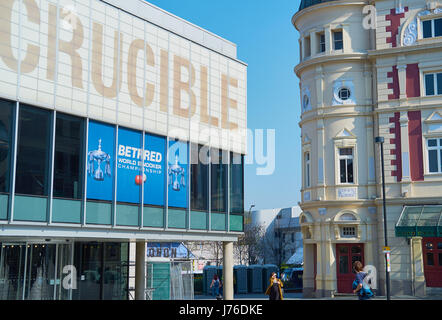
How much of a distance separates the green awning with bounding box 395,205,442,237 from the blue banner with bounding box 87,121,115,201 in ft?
58.6

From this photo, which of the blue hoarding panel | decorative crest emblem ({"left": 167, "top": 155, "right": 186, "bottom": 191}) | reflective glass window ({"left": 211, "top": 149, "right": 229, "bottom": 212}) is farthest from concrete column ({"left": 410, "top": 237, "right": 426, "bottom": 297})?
the blue hoarding panel

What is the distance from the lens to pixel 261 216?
112438 millimetres

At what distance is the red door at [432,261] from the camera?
33.7 m

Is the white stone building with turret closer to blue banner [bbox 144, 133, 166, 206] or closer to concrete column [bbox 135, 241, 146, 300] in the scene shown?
concrete column [bbox 135, 241, 146, 300]

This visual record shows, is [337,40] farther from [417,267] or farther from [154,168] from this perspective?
[154,168]

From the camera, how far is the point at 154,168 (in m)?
26.3

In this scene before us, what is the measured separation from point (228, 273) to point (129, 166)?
836 cm

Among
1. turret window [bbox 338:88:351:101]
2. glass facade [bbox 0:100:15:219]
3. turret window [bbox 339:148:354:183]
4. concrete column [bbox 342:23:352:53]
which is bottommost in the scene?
glass facade [bbox 0:100:15:219]

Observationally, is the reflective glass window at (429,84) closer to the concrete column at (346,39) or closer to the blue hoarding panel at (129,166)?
the concrete column at (346,39)

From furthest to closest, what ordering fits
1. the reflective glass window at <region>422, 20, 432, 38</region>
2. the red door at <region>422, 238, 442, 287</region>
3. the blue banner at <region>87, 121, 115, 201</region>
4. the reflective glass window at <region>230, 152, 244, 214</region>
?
the reflective glass window at <region>422, 20, 432, 38</region>
the red door at <region>422, 238, 442, 287</region>
the reflective glass window at <region>230, 152, 244, 214</region>
the blue banner at <region>87, 121, 115, 201</region>

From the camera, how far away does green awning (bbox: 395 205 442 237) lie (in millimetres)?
32312

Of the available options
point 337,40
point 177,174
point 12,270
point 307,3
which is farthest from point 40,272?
point 307,3

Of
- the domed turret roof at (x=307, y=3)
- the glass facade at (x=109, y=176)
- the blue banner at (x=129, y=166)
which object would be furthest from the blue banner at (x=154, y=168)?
the domed turret roof at (x=307, y=3)
